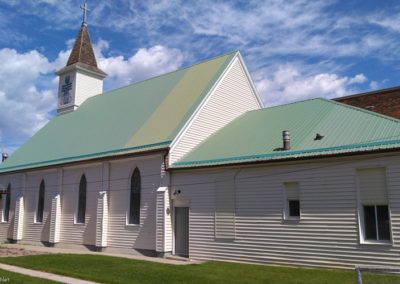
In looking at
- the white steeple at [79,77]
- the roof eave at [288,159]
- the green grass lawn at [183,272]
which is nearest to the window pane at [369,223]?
the green grass lawn at [183,272]

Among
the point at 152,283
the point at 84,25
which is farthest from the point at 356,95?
the point at 84,25

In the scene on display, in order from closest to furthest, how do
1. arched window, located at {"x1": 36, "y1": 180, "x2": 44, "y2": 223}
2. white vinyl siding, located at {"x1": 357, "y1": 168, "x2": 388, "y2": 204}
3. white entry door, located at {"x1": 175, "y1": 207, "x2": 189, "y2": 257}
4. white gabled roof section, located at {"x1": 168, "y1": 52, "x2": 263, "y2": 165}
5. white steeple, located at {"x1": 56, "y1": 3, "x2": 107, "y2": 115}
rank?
white vinyl siding, located at {"x1": 357, "y1": 168, "x2": 388, "y2": 204} → white entry door, located at {"x1": 175, "y1": 207, "x2": 189, "y2": 257} → white gabled roof section, located at {"x1": 168, "y1": 52, "x2": 263, "y2": 165} → arched window, located at {"x1": 36, "y1": 180, "x2": 44, "y2": 223} → white steeple, located at {"x1": 56, "y1": 3, "x2": 107, "y2": 115}

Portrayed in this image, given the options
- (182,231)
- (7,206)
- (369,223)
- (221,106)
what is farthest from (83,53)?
(369,223)

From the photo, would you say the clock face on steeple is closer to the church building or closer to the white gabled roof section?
the church building

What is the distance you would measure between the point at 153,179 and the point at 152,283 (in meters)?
9.05

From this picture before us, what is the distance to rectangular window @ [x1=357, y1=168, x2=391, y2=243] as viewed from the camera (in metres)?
13.9

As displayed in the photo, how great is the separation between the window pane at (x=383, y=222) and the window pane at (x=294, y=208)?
3.06m

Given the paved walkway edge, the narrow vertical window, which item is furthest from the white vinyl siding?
the narrow vertical window

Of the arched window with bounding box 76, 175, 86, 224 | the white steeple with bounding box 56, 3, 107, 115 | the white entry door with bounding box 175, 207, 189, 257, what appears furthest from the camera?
the white steeple with bounding box 56, 3, 107, 115

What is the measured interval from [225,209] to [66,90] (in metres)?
25.0

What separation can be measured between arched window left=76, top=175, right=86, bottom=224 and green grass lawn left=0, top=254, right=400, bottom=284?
7506mm

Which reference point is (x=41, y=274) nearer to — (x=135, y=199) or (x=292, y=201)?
(x=135, y=199)

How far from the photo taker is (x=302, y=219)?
1572 cm

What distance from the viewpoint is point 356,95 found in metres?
23.8
